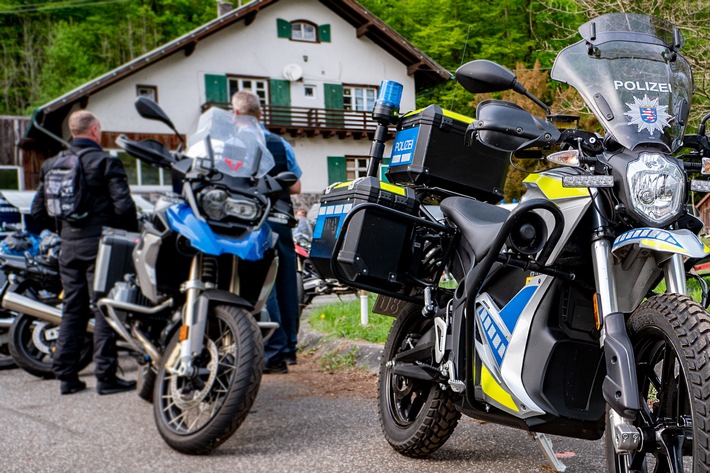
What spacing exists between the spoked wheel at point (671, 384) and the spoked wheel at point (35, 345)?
192 inches

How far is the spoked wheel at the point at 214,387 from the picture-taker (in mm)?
3805

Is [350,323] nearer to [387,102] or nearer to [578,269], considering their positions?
[387,102]

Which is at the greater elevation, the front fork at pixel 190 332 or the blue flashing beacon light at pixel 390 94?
the blue flashing beacon light at pixel 390 94

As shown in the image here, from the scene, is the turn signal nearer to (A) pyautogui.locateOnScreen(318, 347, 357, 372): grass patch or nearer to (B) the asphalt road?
(B) the asphalt road

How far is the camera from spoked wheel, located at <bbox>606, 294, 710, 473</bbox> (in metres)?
2.14

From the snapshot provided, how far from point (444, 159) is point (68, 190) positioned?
3.19m

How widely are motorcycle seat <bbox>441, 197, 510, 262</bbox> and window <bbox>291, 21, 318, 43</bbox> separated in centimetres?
3197

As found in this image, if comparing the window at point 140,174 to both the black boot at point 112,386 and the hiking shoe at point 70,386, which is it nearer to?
the hiking shoe at point 70,386

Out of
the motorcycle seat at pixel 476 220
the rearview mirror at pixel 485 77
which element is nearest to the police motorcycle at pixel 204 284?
the motorcycle seat at pixel 476 220

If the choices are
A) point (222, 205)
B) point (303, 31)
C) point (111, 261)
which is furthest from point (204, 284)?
point (303, 31)

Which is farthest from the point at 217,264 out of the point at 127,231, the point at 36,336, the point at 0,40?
the point at 0,40

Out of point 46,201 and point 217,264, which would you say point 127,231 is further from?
point 217,264

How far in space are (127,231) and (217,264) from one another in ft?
6.43

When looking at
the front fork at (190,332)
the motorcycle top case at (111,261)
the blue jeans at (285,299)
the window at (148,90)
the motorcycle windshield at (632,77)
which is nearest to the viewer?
the motorcycle windshield at (632,77)
